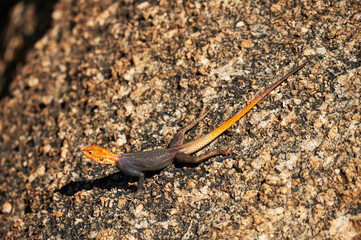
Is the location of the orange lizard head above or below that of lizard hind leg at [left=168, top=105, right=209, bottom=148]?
above

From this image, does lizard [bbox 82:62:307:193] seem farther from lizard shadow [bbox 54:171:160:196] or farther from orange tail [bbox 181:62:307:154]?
lizard shadow [bbox 54:171:160:196]

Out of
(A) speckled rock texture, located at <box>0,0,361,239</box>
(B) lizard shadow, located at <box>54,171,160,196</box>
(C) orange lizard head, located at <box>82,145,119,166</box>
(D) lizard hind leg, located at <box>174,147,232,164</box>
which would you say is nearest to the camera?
(A) speckled rock texture, located at <box>0,0,361,239</box>

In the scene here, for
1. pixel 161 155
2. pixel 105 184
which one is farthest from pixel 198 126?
pixel 105 184

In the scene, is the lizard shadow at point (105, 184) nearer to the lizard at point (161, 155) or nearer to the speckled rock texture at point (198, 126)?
the speckled rock texture at point (198, 126)

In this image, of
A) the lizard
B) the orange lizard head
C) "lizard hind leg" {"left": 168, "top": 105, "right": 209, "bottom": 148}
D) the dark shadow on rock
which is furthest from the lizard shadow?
"lizard hind leg" {"left": 168, "top": 105, "right": 209, "bottom": 148}

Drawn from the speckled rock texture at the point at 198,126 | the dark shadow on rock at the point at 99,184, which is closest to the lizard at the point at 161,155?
the speckled rock texture at the point at 198,126

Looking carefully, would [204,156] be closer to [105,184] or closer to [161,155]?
[161,155]
